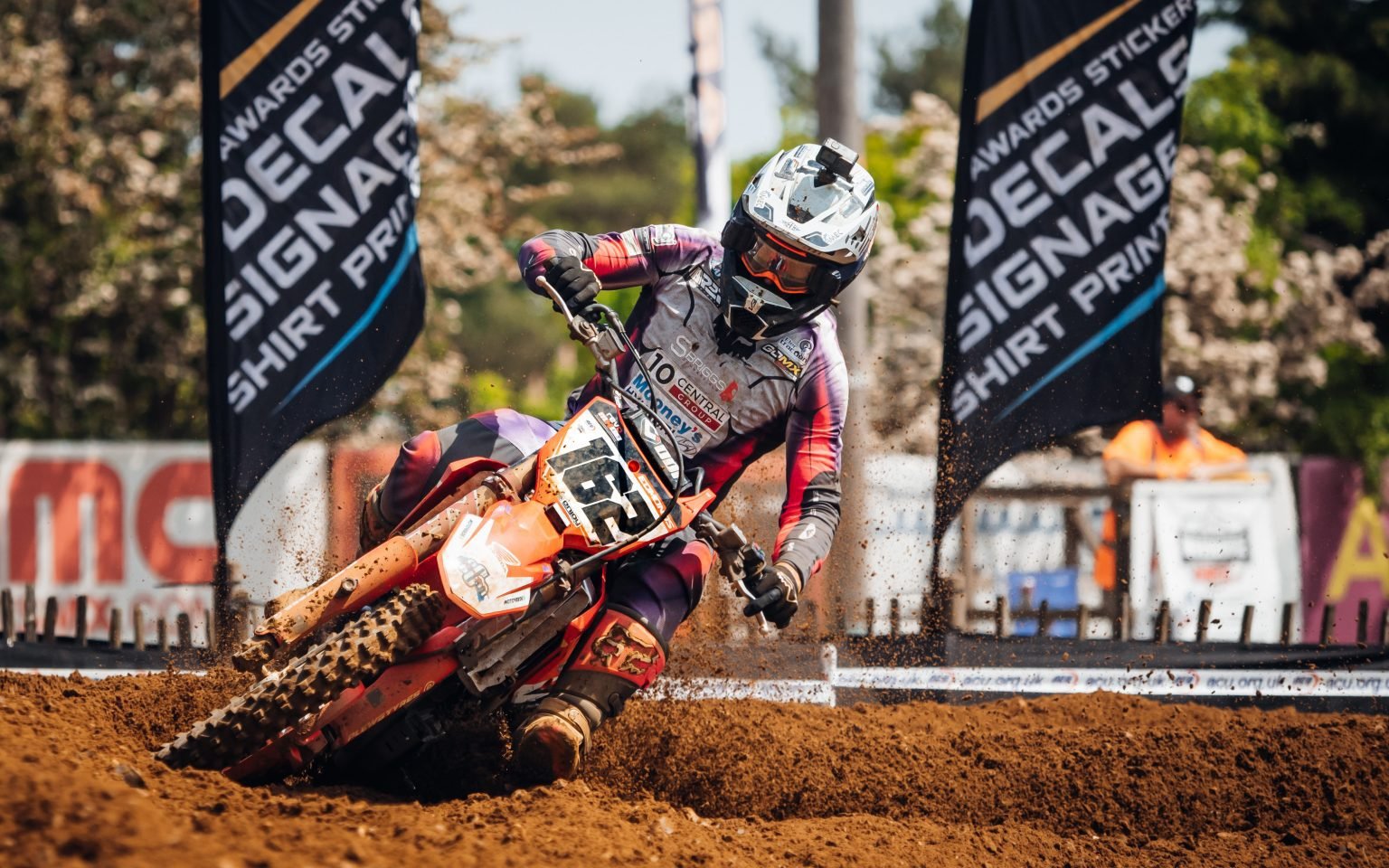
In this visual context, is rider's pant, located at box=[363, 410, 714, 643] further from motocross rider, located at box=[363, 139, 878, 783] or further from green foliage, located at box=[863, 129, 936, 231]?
green foliage, located at box=[863, 129, 936, 231]

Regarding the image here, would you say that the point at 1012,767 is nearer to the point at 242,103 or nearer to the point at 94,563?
the point at 242,103

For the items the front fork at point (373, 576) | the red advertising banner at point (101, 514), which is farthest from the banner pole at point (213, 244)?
the red advertising banner at point (101, 514)

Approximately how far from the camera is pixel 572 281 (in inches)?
206

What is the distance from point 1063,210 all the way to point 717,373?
369 cm

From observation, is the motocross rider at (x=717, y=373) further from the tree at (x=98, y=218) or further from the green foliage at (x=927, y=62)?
the green foliage at (x=927, y=62)

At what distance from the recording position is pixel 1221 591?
12.7 meters

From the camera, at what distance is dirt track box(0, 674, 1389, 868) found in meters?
4.07

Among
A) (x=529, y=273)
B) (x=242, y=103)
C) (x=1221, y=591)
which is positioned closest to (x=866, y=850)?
(x=529, y=273)

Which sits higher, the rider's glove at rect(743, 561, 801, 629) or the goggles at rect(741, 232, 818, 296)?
the goggles at rect(741, 232, 818, 296)

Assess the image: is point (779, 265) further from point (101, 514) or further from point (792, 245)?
point (101, 514)

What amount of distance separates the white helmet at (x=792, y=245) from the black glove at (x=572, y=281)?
0.60 m

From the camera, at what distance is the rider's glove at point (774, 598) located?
500 centimetres

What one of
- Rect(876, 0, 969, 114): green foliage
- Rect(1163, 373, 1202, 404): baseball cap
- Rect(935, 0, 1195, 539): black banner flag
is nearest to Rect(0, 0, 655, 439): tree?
Rect(1163, 373, 1202, 404): baseball cap

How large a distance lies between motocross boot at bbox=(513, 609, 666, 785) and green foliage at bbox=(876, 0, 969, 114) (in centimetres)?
6762
